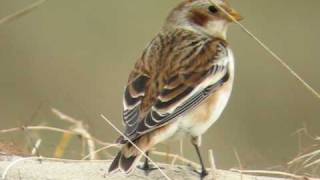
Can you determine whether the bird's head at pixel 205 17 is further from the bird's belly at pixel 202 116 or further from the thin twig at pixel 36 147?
the thin twig at pixel 36 147

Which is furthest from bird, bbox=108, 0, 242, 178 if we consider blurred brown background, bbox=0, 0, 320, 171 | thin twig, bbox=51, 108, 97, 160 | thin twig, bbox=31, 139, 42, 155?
blurred brown background, bbox=0, 0, 320, 171

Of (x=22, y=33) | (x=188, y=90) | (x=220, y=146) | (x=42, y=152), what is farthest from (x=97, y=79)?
(x=188, y=90)

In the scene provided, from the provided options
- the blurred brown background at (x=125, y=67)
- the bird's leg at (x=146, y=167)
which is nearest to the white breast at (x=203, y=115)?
the bird's leg at (x=146, y=167)

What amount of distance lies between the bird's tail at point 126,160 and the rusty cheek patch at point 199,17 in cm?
165

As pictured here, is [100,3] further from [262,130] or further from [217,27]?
[217,27]

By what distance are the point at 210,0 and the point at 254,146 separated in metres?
3.62

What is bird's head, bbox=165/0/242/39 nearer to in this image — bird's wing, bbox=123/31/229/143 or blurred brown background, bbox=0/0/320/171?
bird's wing, bbox=123/31/229/143

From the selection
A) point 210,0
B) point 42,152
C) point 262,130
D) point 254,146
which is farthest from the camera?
point 262,130

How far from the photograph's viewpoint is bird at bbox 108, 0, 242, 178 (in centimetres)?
949

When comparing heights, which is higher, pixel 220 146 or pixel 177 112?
pixel 177 112

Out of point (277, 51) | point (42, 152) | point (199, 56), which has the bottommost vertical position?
point (277, 51)

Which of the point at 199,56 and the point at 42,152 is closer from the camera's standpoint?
the point at 199,56

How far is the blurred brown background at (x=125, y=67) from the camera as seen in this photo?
14.5m

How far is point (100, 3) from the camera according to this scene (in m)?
19.9
